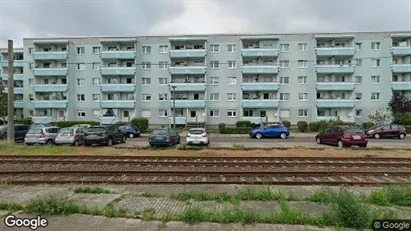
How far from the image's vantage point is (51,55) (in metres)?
47.5

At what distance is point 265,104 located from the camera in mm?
43500

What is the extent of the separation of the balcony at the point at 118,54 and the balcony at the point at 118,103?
26.1 ft

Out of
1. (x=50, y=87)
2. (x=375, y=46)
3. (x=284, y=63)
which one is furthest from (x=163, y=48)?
(x=375, y=46)

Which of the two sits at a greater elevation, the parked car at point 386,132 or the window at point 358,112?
the window at point 358,112

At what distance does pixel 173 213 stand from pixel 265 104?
3991 centimetres

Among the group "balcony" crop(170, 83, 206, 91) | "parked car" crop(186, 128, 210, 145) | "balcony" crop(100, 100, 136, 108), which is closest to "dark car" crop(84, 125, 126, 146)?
"parked car" crop(186, 128, 210, 145)

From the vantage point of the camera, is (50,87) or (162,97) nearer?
(162,97)

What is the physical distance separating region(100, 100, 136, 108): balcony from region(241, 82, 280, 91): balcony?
19872mm

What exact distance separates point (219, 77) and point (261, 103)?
8.72m

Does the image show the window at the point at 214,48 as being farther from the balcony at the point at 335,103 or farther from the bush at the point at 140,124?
the balcony at the point at 335,103

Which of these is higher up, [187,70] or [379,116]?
[187,70]

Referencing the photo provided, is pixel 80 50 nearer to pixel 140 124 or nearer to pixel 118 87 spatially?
pixel 118 87

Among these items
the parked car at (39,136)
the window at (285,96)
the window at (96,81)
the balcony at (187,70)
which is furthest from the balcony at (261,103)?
the parked car at (39,136)

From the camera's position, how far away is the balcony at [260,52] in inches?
1732
